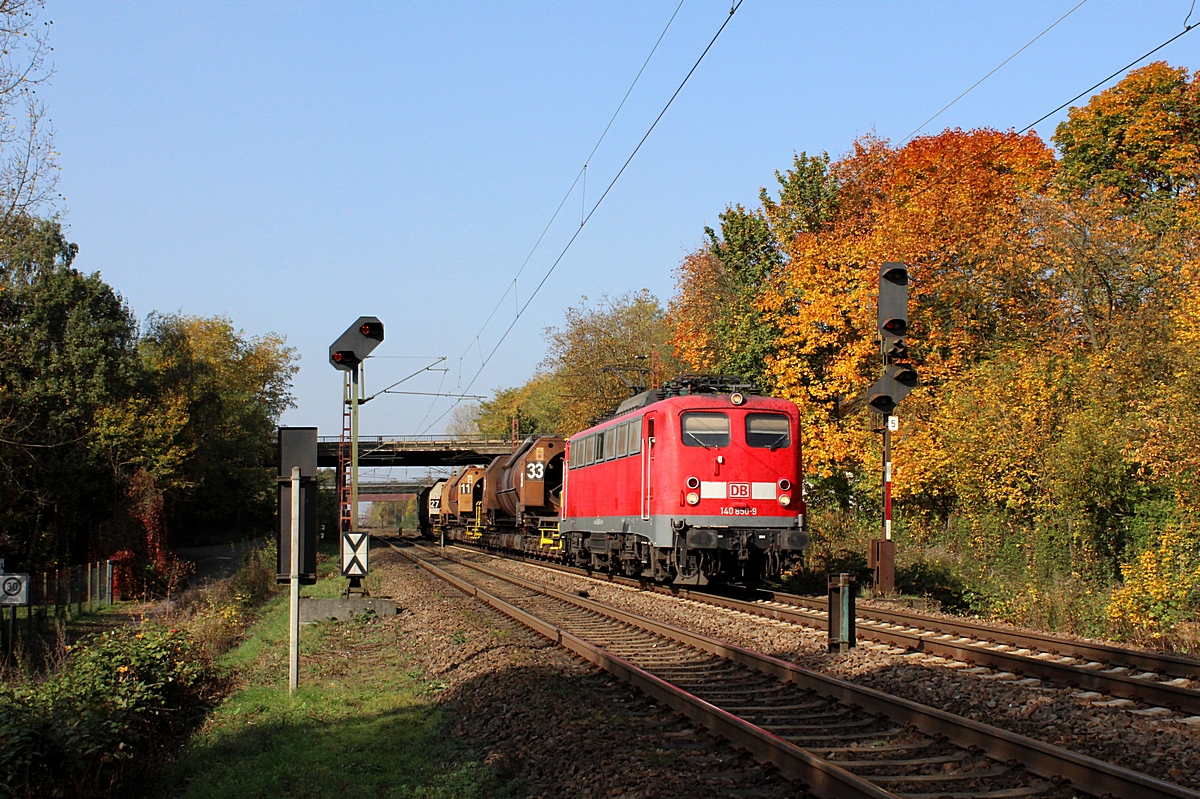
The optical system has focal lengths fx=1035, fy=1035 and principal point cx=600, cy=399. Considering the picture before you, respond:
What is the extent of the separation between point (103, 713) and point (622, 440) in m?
11.6

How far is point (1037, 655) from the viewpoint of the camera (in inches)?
420

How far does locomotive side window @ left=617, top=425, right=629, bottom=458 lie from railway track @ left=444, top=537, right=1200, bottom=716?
4.78m

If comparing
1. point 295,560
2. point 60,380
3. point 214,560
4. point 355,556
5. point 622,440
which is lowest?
point 214,560

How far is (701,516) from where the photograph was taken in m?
16.6

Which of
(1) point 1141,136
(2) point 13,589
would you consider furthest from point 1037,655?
(1) point 1141,136

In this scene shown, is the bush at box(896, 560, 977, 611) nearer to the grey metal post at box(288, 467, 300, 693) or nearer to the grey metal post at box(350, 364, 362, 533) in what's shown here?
the grey metal post at box(350, 364, 362, 533)

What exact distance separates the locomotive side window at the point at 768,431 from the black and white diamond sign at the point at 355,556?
684cm

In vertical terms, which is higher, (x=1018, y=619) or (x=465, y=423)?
(x=465, y=423)

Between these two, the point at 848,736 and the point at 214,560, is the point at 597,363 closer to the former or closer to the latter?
the point at 214,560

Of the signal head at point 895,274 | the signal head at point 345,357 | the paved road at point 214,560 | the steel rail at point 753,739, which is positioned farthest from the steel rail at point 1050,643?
the paved road at point 214,560

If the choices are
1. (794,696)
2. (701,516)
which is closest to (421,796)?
(794,696)

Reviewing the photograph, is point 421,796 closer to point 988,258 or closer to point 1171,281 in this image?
point 1171,281

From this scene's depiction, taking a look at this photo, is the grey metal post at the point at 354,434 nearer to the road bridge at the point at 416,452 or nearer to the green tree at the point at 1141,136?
the green tree at the point at 1141,136

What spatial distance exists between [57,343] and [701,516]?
29.8 m
